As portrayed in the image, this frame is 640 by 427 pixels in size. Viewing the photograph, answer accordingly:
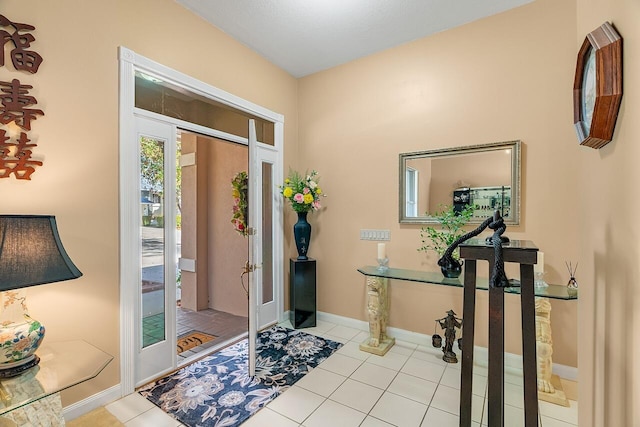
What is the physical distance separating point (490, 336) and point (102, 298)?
95.7 inches

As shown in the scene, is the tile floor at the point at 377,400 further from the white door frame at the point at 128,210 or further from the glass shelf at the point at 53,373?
the glass shelf at the point at 53,373

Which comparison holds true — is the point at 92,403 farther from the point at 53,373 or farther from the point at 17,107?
the point at 17,107

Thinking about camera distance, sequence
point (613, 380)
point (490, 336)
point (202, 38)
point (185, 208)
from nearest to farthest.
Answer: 1. point (613, 380)
2. point (490, 336)
3. point (202, 38)
4. point (185, 208)

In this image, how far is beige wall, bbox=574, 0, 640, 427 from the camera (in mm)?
843

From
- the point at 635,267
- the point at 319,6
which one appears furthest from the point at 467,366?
the point at 319,6

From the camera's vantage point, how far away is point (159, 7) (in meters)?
2.36

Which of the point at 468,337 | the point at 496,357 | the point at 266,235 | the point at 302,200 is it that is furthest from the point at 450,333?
the point at 266,235

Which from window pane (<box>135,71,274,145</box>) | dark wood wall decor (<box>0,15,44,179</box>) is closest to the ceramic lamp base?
dark wood wall decor (<box>0,15,44,179</box>)

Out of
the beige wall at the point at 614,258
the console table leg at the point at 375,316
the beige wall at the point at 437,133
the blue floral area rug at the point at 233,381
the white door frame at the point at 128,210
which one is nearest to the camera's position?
the beige wall at the point at 614,258

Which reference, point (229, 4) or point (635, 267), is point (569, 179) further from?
point (229, 4)

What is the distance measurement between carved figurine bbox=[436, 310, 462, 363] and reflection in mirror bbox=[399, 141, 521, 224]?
92 centimetres

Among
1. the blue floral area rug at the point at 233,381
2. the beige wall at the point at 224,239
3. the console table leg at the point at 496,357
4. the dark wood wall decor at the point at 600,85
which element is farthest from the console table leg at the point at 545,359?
the beige wall at the point at 224,239

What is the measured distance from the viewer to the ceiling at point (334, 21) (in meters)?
2.50

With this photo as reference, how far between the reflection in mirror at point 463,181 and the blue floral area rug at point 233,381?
1.73 meters
